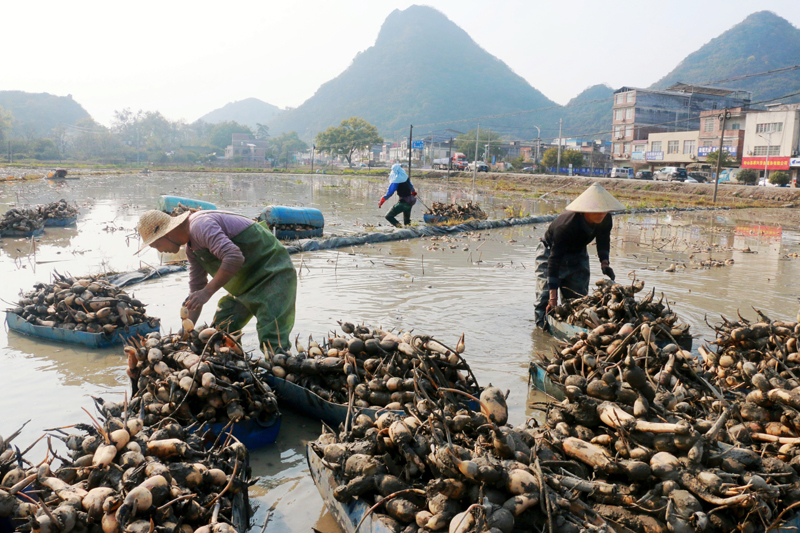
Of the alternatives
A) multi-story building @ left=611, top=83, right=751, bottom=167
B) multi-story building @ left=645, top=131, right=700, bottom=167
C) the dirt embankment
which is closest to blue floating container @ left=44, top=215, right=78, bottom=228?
the dirt embankment

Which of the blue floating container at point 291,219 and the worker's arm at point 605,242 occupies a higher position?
the worker's arm at point 605,242

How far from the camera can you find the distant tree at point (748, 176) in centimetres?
4241

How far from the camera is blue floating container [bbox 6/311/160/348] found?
17.9 feet

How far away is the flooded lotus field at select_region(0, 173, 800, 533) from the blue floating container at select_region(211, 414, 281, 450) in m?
0.07

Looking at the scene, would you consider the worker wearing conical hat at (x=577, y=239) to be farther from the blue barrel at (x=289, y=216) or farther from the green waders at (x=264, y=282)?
the blue barrel at (x=289, y=216)

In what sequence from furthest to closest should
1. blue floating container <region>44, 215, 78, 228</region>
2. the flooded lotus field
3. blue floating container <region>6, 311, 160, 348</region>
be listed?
blue floating container <region>44, 215, 78, 228</region>
blue floating container <region>6, 311, 160, 348</region>
the flooded lotus field

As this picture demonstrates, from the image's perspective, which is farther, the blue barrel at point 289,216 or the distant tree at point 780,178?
the distant tree at point 780,178

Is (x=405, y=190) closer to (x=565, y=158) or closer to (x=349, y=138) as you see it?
(x=565, y=158)

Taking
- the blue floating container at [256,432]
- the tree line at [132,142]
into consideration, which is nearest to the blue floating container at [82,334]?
the blue floating container at [256,432]

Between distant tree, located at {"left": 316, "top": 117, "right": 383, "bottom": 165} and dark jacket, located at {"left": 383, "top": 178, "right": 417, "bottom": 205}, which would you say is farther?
distant tree, located at {"left": 316, "top": 117, "right": 383, "bottom": 165}

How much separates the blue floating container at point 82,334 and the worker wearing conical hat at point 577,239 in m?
4.17

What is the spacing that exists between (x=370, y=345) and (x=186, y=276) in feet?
20.3

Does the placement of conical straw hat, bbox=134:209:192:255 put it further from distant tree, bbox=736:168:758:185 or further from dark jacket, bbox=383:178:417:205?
distant tree, bbox=736:168:758:185

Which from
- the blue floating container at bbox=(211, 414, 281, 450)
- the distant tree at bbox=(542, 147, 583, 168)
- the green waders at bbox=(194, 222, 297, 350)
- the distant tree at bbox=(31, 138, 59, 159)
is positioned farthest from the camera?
the distant tree at bbox=(31, 138, 59, 159)
